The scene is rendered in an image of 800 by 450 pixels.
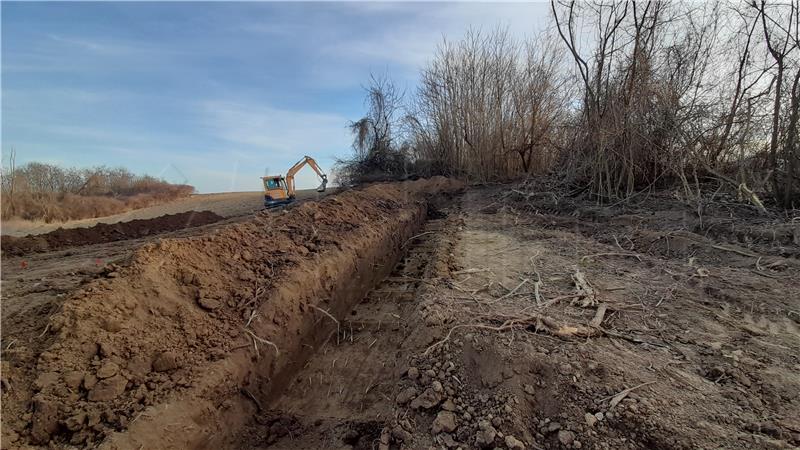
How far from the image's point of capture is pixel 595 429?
6.60ft

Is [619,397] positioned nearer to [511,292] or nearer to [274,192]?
[511,292]

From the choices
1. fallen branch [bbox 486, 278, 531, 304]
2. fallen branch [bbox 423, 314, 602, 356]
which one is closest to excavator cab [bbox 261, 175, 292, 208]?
fallen branch [bbox 486, 278, 531, 304]

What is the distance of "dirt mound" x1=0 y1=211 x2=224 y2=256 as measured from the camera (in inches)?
294

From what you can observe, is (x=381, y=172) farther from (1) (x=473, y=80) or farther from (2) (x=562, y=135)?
(2) (x=562, y=135)

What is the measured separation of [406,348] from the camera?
119 inches

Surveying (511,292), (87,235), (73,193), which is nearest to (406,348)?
(511,292)

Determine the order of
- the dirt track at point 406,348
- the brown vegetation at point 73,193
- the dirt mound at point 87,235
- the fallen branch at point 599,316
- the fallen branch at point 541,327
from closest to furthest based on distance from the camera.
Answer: the dirt track at point 406,348 < the fallen branch at point 541,327 < the fallen branch at point 599,316 < the dirt mound at point 87,235 < the brown vegetation at point 73,193

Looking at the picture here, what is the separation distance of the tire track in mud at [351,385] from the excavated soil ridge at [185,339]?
132 millimetres

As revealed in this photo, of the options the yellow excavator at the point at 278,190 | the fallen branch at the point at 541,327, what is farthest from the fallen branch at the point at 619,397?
the yellow excavator at the point at 278,190

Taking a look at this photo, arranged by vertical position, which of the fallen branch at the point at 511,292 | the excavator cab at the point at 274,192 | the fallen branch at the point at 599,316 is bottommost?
the fallen branch at the point at 599,316

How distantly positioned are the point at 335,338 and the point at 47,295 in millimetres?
2530

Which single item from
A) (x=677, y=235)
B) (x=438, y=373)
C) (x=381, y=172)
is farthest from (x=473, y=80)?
(x=438, y=373)

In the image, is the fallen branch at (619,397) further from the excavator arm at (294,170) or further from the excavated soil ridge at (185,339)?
the excavator arm at (294,170)

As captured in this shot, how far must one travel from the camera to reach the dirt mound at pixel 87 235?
7457 mm
